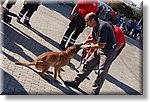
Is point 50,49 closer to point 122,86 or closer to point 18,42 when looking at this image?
point 18,42

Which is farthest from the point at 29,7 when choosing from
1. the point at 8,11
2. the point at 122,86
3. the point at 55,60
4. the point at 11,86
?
the point at 122,86

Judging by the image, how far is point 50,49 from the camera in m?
3.26

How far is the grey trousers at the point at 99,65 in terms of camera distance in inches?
124

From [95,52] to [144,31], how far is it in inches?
15.5

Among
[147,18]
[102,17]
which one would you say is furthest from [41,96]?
[147,18]

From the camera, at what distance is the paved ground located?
10.2 feet

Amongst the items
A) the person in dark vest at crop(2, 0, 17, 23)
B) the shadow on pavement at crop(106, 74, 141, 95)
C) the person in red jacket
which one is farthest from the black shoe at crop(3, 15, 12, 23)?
the shadow on pavement at crop(106, 74, 141, 95)

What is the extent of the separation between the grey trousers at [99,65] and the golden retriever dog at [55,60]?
157 millimetres

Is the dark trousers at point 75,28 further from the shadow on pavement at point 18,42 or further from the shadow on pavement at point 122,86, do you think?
the shadow on pavement at point 122,86

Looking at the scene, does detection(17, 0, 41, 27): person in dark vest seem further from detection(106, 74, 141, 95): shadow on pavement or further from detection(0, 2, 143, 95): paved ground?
detection(106, 74, 141, 95): shadow on pavement

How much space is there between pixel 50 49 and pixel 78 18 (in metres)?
0.37

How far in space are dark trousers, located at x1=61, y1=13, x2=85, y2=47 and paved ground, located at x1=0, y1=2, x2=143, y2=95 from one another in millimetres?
45

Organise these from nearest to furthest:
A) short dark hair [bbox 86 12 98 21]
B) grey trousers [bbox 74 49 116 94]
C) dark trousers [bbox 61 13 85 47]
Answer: short dark hair [bbox 86 12 98 21] → grey trousers [bbox 74 49 116 94] → dark trousers [bbox 61 13 85 47]

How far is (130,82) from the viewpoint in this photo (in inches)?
126
